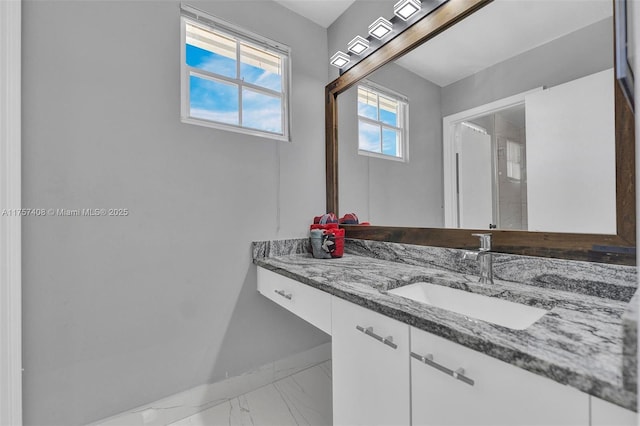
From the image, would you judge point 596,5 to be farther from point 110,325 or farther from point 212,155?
point 110,325

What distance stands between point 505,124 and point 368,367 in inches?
41.6

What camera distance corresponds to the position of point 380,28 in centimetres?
157

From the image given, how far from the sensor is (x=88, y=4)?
1.28m

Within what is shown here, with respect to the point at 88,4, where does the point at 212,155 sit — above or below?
below

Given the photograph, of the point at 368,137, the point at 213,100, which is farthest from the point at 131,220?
the point at 368,137

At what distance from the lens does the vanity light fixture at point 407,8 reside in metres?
1.39

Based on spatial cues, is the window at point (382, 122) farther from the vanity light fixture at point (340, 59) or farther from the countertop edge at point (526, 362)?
the countertop edge at point (526, 362)

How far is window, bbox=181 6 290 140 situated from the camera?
1579 mm

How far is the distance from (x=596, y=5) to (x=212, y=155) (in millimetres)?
1681

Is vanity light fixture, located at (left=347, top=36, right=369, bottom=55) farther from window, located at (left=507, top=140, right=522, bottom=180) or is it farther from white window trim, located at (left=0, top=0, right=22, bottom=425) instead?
white window trim, located at (left=0, top=0, right=22, bottom=425)

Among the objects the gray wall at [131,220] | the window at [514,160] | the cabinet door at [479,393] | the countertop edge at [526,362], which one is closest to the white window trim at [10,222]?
the gray wall at [131,220]

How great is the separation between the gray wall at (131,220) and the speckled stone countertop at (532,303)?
1.39 ft

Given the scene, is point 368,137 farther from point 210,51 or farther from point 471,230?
point 210,51

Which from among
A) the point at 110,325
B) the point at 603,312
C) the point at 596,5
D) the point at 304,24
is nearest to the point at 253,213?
the point at 110,325
